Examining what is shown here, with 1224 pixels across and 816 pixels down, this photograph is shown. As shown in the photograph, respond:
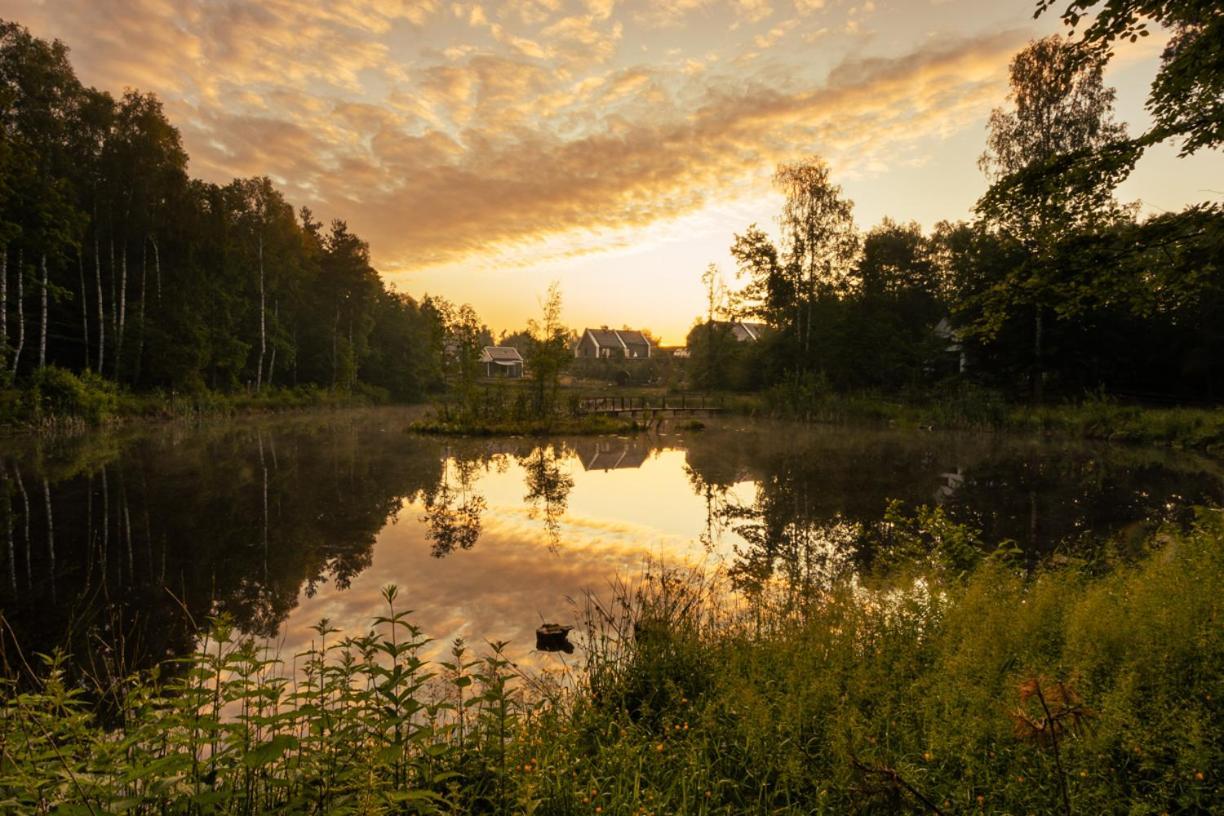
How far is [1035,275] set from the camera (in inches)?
290

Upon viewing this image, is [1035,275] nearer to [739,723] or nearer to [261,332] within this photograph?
[739,723]

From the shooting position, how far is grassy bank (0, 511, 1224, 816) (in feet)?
9.38

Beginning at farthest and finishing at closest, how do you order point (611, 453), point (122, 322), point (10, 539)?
point (122, 322), point (611, 453), point (10, 539)

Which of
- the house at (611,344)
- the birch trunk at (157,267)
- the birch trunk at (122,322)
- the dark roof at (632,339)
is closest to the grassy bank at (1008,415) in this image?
the birch trunk at (157,267)

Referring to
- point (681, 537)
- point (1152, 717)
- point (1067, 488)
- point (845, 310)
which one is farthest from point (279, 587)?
point (845, 310)

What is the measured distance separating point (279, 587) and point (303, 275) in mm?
46397

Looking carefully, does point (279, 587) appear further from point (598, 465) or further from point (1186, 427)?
point (1186, 427)

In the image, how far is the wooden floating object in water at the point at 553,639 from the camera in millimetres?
6223

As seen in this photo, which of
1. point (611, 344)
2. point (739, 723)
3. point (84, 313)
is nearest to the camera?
point (739, 723)

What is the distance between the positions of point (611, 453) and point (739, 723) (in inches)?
762

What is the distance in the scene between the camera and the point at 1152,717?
363 centimetres

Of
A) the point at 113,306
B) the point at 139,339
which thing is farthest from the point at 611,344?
the point at 113,306

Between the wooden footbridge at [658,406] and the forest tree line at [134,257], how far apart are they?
36.7ft

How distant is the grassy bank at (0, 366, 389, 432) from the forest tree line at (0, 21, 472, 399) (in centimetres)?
85
